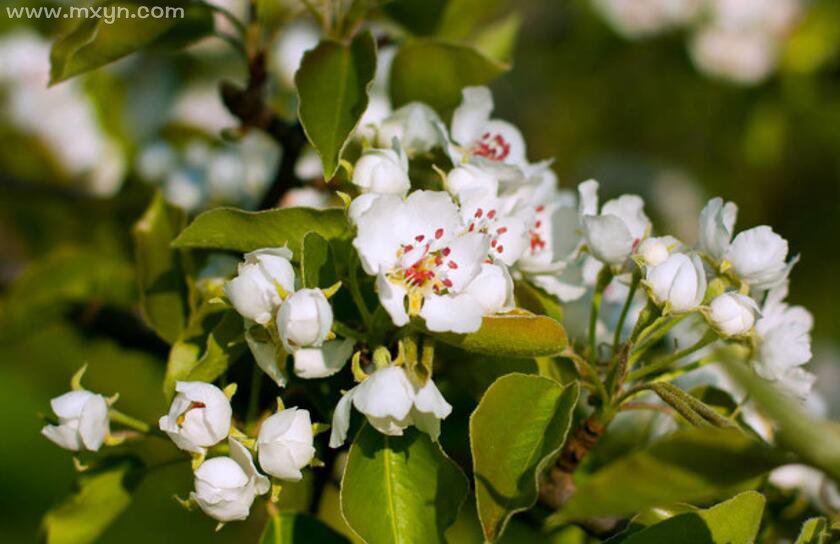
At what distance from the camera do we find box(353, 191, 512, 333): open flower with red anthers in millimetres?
960

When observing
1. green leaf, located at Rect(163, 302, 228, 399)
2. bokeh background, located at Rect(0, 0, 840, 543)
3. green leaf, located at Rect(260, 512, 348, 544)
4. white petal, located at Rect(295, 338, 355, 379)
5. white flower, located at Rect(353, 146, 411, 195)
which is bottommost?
bokeh background, located at Rect(0, 0, 840, 543)

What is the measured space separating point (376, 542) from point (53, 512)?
1.66 ft

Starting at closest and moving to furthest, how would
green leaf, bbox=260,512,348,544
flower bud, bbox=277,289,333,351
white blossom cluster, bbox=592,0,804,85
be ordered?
flower bud, bbox=277,289,333,351
green leaf, bbox=260,512,348,544
white blossom cluster, bbox=592,0,804,85

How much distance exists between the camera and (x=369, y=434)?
40.7 inches

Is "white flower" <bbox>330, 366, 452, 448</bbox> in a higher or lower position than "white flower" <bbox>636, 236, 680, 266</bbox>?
lower

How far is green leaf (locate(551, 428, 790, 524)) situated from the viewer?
0.98 m

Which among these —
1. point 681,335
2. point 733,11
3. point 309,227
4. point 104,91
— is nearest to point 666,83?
point 733,11

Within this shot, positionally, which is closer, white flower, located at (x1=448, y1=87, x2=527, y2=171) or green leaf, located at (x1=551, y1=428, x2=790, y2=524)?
green leaf, located at (x1=551, y1=428, x2=790, y2=524)

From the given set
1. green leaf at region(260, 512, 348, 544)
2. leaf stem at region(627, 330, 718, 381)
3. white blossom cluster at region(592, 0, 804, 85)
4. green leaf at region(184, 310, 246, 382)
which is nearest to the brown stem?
green leaf at region(184, 310, 246, 382)

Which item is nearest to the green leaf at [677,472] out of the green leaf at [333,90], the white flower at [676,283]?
the white flower at [676,283]

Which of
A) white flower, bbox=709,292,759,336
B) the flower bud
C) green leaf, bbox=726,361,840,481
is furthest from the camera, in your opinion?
white flower, bbox=709,292,759,336

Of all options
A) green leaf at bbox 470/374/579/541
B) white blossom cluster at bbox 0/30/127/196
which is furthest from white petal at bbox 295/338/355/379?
white blossom cluster at bbox 0/30/127/196

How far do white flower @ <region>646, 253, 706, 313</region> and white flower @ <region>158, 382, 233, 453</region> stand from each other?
1.53 ft

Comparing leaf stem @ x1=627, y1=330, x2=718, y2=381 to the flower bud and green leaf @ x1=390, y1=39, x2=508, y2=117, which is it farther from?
green leaf @ x1=390, y1=39, x2=508, y2=117
